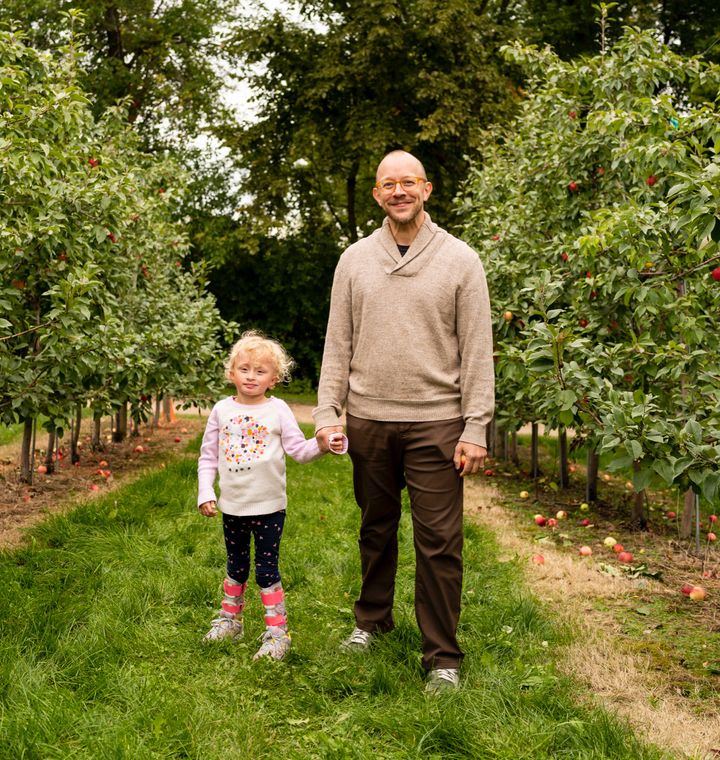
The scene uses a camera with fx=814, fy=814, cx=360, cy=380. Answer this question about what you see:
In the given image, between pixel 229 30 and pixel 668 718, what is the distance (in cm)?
1776

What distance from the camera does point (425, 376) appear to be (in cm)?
322

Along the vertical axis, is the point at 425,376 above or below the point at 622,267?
below

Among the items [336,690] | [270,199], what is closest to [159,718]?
[336,690]

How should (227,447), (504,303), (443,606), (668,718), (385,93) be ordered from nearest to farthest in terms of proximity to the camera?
1. (668,718)
2. (443,606)
3. (227,447)
4. (504,303)
5. (385,93)

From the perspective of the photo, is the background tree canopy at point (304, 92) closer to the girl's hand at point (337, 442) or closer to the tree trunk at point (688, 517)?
the tree trunk at point (688, 517)

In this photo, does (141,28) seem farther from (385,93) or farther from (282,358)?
(282,358)

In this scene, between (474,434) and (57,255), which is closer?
(474,434)

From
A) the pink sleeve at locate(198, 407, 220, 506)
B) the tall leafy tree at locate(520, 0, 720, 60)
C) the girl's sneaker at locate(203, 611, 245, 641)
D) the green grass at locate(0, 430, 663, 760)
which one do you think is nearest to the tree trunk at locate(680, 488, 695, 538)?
the green grass at locate(0, 430, 663, 760)

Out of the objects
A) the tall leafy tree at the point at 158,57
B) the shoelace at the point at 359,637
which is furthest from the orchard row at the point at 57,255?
the tall leafy tree at the point at 158,57

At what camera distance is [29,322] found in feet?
20.0

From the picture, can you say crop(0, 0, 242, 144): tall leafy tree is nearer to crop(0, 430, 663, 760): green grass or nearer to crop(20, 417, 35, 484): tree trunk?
crop(20, 417, 35, 484): tree trunk

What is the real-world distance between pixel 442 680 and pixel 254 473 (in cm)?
113

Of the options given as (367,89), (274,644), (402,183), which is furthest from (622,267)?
(367,89)

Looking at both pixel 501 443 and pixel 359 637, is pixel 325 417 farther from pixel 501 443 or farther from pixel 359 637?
pixel 501 443
